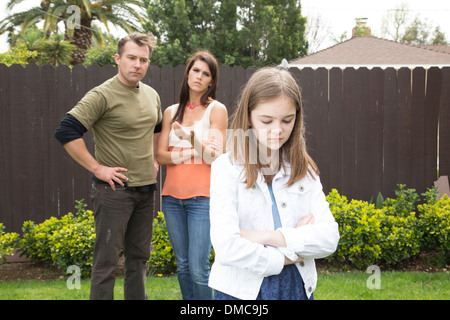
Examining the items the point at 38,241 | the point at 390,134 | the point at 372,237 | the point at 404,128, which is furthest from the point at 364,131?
A: the point at 38,241

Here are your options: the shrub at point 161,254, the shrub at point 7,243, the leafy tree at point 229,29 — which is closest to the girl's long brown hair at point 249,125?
the shrub at point 161,254

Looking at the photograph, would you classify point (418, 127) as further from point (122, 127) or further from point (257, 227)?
point (257, 227)

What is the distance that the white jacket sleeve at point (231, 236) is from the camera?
1493mm

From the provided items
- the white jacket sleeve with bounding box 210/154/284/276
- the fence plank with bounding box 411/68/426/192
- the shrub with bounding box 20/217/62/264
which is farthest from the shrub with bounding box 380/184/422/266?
the shrub with bounding box 20/217/62/264

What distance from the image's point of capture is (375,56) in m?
16.7

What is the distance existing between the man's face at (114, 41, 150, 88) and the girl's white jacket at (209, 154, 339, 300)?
146cm

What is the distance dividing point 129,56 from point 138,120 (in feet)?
1.47

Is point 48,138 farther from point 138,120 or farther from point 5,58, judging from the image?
point 5,58

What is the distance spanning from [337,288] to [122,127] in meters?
2.44

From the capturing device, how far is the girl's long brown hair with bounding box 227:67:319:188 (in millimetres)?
1572

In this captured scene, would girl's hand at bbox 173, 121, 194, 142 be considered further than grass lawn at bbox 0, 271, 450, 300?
No

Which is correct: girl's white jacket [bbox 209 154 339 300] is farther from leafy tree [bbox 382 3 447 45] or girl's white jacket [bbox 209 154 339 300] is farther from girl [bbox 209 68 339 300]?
leafy tree [bbox 382 3 447 45]

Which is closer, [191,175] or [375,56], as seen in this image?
[191,175]

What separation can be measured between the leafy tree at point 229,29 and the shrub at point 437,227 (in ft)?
54.1
